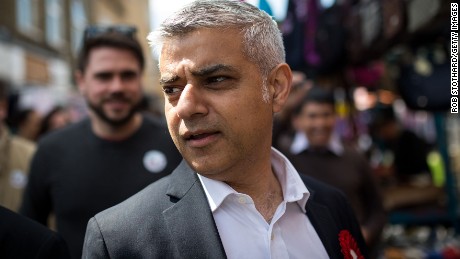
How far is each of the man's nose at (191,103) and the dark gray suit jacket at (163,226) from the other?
25 cm

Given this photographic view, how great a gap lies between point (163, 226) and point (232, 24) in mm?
660

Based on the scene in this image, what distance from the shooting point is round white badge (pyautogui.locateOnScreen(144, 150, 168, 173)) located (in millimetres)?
2998

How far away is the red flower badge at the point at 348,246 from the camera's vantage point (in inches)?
77.6

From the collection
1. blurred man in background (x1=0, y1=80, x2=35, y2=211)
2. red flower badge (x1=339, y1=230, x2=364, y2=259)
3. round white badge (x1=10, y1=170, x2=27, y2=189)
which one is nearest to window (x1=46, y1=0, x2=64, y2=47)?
blurred man in background (x1=0, y1=80, x2=35, y2=211)

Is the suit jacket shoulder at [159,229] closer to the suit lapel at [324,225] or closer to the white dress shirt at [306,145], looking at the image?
the suit lapel at [324,225]

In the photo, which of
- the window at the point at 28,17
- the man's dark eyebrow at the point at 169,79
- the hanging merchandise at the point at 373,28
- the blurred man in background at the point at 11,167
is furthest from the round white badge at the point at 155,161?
the window at the point at 28,17

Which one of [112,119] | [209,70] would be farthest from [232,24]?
[112,119]

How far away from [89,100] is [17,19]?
53.5ft

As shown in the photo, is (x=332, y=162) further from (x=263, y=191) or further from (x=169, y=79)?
(x=169, y=79)

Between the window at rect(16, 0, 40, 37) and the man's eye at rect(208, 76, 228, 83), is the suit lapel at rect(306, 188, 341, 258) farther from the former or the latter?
the window at rect(16, 0, 40, 37)

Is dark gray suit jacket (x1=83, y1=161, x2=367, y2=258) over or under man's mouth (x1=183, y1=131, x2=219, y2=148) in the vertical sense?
under

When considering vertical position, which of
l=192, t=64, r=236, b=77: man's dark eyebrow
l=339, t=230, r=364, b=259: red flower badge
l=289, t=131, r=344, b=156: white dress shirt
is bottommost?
l=289, t=131, r=344, b=156: white dress shirt

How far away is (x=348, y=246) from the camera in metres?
2.01

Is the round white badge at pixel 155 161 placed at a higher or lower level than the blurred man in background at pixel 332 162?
higher
